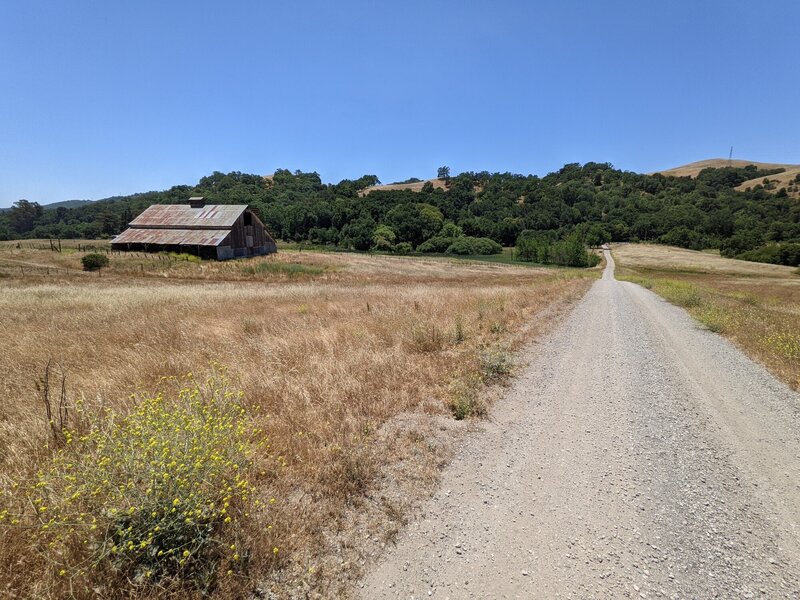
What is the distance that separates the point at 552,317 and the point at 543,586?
13.9 m

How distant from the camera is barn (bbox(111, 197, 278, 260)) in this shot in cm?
4838

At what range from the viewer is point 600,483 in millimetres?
4199

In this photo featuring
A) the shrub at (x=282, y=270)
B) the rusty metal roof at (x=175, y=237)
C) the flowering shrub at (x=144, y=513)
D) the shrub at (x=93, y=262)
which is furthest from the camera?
the rusty metal roof at (x=175, y=237)

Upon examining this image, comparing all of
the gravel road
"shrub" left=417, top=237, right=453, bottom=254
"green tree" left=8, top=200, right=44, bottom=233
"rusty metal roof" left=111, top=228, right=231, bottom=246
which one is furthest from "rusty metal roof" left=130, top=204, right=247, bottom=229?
"green tree" left=8, top=200, right=44, bottom=233

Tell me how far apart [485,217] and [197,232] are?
454 ft

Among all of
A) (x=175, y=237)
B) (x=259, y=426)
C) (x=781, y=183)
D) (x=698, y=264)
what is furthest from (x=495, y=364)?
(x=781, y=183)

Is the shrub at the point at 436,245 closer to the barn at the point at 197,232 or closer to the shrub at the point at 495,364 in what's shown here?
the barn at the point at 197,232

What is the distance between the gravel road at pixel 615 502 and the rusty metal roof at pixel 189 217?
178ft

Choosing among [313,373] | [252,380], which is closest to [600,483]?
[313,373]

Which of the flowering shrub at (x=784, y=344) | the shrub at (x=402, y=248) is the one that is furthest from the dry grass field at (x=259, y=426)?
the shrub at (x=402, y=248)

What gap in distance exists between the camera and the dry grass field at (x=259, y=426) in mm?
2607

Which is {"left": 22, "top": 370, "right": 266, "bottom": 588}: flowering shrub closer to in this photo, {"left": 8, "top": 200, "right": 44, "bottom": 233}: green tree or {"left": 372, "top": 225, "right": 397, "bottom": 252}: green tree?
{"left": 372, "top": 225, "right": 397, "bottom": 252}: green tree

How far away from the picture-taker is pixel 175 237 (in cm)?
4962

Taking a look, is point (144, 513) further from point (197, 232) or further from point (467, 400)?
point (197, 232)
